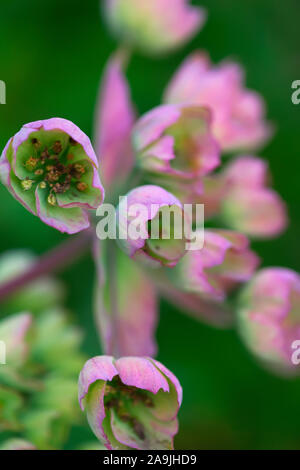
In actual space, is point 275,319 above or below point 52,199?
below

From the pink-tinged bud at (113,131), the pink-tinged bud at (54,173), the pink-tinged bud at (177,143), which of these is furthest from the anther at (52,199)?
the pink-tinged bud at (113,131)

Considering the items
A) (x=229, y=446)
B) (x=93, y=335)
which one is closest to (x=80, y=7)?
(x=93, y=335)

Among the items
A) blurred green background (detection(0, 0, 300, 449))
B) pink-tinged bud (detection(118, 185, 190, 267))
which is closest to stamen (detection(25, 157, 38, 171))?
pink-tinged bud (detection(118, 185, 190, 267))

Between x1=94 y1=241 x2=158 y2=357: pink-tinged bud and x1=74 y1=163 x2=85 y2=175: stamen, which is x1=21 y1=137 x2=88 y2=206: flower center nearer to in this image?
x1=74 y1=163 x2=85 y2=175: stamen

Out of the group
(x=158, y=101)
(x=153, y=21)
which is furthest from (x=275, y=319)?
(x=158, y=101)

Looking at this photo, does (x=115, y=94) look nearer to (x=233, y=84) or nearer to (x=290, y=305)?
(x=233, y=84)

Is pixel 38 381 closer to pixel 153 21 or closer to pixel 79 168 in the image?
pixel 79 168
